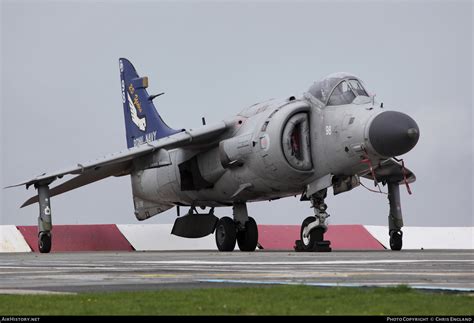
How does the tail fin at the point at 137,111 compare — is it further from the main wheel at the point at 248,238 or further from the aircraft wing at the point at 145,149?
the main wheel at the point at 248,238

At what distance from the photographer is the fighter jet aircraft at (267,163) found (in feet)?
65.7

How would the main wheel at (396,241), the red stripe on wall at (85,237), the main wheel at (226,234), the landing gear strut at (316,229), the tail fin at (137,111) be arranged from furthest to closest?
the tail fin at (137,111)
the red stripe on wall at (85,237)
the main wheel at (396,241)
the main wheel at (226,234)
the landing gear strut at (316,229)

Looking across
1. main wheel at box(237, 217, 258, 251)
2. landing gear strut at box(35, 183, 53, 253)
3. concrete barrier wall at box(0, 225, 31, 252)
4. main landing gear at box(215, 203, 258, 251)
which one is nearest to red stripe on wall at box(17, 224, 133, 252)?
concrete barrier wall at box(0, 225, 31, 252)

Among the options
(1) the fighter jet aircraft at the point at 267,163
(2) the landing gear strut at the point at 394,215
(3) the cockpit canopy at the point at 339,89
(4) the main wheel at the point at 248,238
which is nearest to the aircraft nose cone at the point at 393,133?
(1) the fighter jet aircraft at the point at 267,163

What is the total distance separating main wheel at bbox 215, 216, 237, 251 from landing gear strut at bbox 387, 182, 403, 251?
3.66 m

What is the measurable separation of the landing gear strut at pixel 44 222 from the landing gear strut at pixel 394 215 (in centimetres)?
784

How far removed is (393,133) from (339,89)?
220cm

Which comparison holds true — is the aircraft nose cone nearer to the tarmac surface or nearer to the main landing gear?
the main landing gear

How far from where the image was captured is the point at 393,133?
19016 millimetres

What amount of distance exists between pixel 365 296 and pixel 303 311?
113 centimetres

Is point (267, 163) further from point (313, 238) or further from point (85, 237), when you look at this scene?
point (85, 237)

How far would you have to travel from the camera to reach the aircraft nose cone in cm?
1897

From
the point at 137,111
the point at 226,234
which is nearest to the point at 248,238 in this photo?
the point at 226,234

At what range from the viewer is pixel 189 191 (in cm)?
2488
